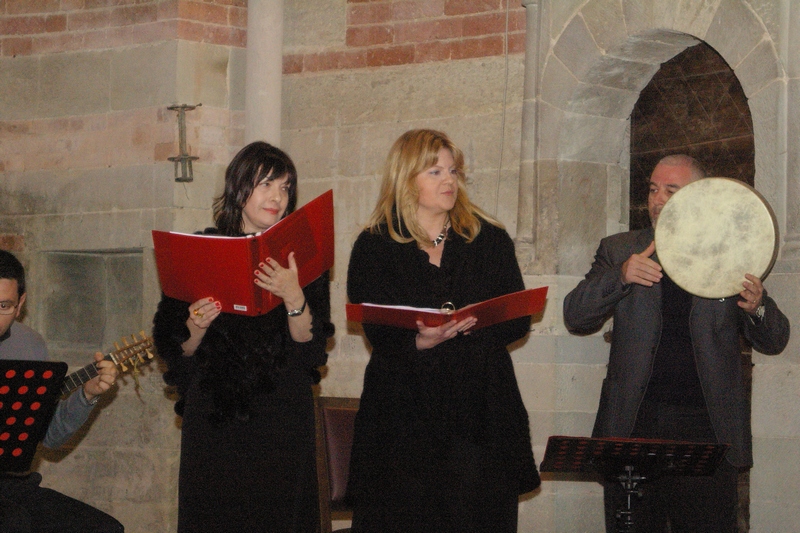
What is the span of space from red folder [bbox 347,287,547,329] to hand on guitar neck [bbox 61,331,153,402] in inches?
35.1

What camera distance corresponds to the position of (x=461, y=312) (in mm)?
3020

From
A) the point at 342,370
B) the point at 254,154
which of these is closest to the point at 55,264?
the point at 342,370

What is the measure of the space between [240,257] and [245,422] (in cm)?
56

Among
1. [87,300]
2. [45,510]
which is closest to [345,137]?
[87,300]

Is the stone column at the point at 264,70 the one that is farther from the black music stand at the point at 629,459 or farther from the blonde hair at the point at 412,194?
the black music stand at the point at 629,459

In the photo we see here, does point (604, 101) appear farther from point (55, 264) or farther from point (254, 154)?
point (55, 264)

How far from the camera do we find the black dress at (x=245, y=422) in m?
3.22

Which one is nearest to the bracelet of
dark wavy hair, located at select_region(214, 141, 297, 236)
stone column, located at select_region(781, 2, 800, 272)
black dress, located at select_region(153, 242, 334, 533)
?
black dress, located at select_region(153, 242, 334, 533)

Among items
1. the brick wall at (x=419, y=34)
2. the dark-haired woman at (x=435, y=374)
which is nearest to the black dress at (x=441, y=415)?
the dark-haired woman at (x=435, y=374)

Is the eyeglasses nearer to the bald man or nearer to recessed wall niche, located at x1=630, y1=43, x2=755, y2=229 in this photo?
the bald man

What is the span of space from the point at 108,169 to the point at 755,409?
3884 millimetres

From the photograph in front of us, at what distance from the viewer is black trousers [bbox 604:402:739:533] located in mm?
3555

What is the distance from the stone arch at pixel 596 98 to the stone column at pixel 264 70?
1552mm

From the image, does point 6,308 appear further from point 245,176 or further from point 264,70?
point 264,70
